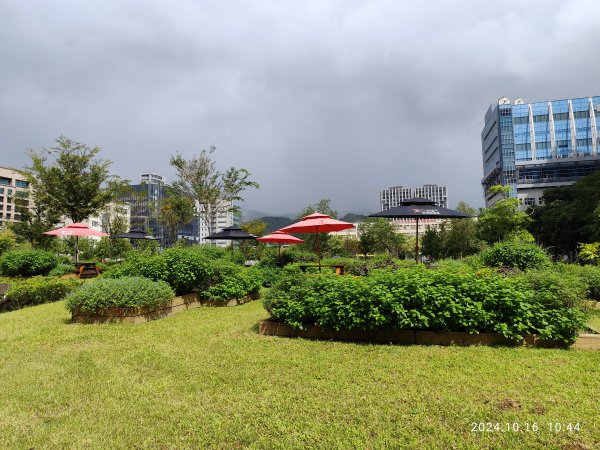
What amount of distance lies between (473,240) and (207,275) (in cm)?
3592

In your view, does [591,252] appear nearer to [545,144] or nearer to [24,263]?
[24,263]

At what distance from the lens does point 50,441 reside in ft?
8.76

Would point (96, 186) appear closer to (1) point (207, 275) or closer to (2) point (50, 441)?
(1) point (207, 275)

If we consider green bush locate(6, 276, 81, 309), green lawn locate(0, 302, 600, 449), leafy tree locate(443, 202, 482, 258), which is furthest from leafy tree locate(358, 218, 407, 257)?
green lawn locate(0, 302, 600, 449)

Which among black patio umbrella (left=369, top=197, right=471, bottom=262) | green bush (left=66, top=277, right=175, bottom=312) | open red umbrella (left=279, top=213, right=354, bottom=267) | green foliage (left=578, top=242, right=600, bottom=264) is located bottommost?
green bush (left=66, top=277, right=175, bottom=312)

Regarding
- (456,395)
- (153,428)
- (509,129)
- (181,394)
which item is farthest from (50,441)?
(509,129)

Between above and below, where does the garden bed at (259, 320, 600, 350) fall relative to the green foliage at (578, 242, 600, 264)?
below

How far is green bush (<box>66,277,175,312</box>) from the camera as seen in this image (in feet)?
21.7

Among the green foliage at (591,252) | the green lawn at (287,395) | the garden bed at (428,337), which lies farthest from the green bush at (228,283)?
the green foliage at (591,252)

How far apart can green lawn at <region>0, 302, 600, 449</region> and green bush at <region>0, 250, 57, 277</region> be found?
10444mm

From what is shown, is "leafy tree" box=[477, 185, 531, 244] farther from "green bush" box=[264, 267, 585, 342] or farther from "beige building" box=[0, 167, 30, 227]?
"beige building" box=[0, 167, 30, 227]

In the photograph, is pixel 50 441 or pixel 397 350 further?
pixel 397 350

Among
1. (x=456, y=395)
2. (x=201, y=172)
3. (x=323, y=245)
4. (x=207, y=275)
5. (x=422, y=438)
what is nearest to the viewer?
(x=422, y=438)

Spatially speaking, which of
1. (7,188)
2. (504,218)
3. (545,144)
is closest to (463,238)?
(504,218)
